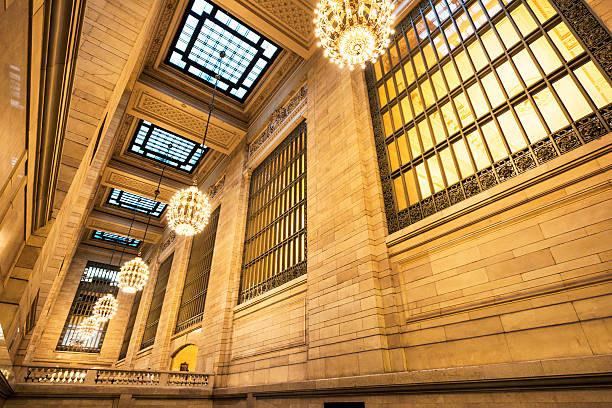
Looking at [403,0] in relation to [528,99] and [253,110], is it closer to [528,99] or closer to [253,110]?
[528,99]

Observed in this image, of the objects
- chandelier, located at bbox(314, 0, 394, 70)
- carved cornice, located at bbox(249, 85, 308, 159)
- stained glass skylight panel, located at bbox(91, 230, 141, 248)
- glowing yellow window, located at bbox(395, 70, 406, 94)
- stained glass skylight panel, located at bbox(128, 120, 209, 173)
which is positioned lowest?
chandelier, located at bbox(314, 0, 394, 70)

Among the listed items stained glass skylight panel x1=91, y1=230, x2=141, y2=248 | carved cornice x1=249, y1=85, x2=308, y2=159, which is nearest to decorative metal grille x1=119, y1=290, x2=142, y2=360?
stained glass skylight panel x1=91, y1=230, x2=141, y2=248

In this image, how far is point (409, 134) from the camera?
19.1 ft

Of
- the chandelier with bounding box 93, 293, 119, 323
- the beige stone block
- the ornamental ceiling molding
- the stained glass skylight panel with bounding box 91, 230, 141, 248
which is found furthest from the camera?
the stained glass skylight panel with bounding box 91, 230, 141, 248

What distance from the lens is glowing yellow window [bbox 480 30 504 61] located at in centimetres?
472

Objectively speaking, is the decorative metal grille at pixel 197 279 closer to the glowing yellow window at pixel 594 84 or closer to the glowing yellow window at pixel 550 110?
the glowing yellow window at pixel 550 110

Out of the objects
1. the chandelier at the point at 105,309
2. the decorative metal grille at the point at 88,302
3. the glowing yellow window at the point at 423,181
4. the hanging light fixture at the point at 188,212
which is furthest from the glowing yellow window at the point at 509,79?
the decorative metal grille at the point at 88,302

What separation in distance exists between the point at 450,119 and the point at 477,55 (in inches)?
40.7

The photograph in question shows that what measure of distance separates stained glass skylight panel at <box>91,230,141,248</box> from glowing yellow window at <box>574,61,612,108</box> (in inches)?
886

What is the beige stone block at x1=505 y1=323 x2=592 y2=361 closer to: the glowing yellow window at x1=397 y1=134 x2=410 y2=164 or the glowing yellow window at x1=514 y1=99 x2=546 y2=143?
the glowing yellow window at x1=514 y1=99 x2=546 y2=143

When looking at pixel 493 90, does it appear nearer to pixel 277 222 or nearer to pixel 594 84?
pixel 594 84

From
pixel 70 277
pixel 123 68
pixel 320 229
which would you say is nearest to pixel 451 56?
pixel 320 229

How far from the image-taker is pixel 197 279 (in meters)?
12.4

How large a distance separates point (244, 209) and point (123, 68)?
6.64 m
